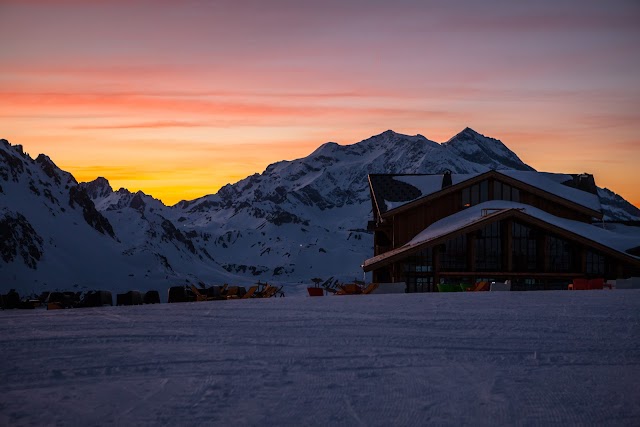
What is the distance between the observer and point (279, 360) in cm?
1380

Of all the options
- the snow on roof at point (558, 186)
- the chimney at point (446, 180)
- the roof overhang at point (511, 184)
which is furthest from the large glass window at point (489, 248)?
the chimney at point (446, 180)

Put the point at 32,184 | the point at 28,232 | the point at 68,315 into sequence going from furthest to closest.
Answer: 1. the point at 32,184
2. the point at 28,232
3. the point at 68,315

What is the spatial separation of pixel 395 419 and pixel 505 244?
39463 mm

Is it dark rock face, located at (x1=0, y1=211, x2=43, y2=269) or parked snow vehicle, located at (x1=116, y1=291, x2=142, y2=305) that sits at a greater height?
dark rock face, located at (x1=0, y1=211, x2=43, y2=269)

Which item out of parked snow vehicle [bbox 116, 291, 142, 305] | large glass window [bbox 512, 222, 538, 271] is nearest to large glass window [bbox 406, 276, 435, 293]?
large glass window [bbox 512, 222, 538, 271]

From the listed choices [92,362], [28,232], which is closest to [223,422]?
[92,362]

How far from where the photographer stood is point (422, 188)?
58688 mm

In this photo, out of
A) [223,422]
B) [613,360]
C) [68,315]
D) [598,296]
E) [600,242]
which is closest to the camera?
[223,422]

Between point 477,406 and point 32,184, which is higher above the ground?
point 32,184

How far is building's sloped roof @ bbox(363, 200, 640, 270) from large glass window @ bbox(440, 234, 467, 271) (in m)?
0.70

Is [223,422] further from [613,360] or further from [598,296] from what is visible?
[598,296]

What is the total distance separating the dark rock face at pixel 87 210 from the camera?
16412 cm

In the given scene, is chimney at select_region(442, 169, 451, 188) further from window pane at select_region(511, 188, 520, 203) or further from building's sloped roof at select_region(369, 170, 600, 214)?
window pane at select_region(511, 188, 520, 203)

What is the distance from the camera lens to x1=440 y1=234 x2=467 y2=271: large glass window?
48.5 metres
